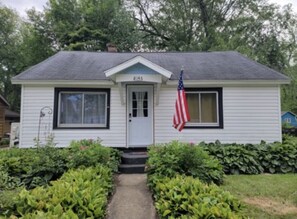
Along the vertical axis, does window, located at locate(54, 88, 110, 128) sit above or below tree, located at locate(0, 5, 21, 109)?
below

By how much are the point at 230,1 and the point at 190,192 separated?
78.5 ft

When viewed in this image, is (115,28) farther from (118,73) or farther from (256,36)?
(118,73)

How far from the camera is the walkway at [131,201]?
3836 mm

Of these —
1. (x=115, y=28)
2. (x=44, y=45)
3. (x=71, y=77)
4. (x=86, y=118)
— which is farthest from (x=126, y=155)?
(x=44, y=45)

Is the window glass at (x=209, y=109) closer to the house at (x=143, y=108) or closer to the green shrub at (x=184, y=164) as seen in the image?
the house at (x=143, y=108)

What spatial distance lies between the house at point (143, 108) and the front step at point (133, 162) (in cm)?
100

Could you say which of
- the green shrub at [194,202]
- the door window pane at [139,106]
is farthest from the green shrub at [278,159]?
the green shrub at [194,202]

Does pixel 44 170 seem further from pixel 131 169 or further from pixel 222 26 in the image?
pixel 222 26

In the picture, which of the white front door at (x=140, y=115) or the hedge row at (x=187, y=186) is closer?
the hedge row at (x=187, y=186)

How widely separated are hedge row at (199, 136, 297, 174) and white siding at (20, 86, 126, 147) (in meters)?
3.05

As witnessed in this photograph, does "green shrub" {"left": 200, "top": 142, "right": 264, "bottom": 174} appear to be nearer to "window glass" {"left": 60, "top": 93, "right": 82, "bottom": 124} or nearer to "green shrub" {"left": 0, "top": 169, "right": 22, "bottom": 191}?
"window glass" {"left": 60, "top": 93, "right": 82, "bottom": 124}

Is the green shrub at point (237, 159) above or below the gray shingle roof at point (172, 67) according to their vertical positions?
below

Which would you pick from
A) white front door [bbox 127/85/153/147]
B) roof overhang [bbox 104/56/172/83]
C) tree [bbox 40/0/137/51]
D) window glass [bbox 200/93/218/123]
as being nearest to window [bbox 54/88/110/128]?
white front door [bbox 127/85/153/147]

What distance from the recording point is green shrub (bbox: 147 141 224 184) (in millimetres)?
5020
